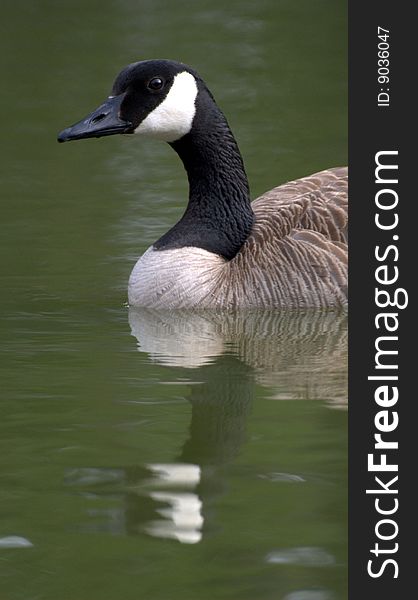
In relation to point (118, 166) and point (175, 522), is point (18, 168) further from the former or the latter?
point (175, 522)

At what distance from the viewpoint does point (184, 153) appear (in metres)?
12.5

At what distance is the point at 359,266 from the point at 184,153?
2827mm

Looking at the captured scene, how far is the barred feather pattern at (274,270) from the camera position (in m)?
11.8

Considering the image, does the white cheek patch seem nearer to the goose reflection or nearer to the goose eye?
the goose eye

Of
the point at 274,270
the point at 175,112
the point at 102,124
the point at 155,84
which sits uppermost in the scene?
the point at 155,84

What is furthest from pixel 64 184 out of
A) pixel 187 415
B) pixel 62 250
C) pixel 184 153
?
pixel 187 415

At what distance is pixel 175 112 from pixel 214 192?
2.61 ft

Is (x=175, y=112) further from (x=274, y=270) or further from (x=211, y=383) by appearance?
(x=211, y=383)

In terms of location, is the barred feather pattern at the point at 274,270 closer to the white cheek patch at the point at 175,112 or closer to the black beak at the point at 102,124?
the white cheek patch at the point at 175,112

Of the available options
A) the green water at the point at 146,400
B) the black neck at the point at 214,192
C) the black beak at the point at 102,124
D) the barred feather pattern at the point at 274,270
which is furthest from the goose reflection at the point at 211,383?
the black beak at the point at 102,124

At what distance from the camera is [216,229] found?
12.4 metres

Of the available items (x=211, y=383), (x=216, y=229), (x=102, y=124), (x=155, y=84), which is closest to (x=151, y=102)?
(x=155, y=84)

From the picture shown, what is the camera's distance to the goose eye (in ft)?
38.9

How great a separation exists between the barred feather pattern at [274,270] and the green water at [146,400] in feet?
0.59
